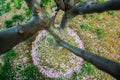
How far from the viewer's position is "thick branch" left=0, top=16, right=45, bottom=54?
6066 mm

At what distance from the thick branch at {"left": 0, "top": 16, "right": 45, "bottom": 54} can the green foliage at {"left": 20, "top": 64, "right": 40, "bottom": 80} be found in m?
3.39

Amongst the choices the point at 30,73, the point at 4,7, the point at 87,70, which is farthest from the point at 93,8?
the point at 4,7

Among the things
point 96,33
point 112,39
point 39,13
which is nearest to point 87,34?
point 96,33

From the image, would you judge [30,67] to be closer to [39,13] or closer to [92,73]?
[92,73]

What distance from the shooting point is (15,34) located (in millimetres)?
6262

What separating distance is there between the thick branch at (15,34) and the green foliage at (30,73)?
3391 millimetres

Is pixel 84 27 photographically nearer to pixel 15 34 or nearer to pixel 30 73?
pixel 30 73

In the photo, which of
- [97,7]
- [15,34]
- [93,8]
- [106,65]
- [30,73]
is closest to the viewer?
[106,65]

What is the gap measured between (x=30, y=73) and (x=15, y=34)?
366cm

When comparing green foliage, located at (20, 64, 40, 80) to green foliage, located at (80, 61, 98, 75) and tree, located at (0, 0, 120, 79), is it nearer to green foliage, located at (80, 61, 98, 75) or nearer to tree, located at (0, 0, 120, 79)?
green foliage, located at (80, 61, 98, 75)

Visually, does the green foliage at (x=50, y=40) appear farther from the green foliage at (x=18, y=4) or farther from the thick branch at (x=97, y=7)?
the thick branch at (x=97, y=7)

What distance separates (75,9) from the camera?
7.25 m

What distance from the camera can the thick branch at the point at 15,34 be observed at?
6066mm

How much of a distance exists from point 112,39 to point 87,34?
120cm
